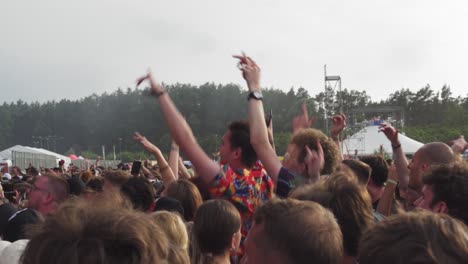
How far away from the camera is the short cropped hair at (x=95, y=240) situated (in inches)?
52.1

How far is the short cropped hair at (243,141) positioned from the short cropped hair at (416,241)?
2089 millimetres

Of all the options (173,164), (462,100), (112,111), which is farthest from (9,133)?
(173,164)

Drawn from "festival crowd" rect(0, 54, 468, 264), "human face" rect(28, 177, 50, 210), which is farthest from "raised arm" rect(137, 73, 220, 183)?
"human face" rect(28, 177, 50, 210)

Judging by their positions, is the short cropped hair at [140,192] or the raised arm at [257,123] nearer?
the raised arm at [257,123]

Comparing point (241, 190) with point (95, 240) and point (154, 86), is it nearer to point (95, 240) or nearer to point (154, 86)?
point (154, 86)

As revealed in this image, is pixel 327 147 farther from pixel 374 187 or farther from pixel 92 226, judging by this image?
pixel 92 226

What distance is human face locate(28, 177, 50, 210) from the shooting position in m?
4.89

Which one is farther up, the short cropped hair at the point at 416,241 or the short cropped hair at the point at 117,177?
the short cropped hair at the point at 416,241

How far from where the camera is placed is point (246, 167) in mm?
3695

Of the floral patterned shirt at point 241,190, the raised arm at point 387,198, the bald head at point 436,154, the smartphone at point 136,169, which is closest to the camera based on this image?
the floral patterned shirt at point 241,190

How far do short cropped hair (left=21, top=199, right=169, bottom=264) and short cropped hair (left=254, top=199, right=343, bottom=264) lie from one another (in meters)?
0.63

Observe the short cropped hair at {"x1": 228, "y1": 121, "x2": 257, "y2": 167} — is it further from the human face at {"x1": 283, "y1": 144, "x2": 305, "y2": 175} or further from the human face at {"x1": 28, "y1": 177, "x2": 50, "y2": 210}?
the human face at {"x1": 28, "y1": 177, "x2": 50, "y2": 210}

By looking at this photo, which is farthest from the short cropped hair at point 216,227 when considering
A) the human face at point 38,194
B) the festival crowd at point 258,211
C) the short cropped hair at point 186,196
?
the human face at point 38,194

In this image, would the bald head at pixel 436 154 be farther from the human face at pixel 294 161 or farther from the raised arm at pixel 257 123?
the raised arm at pixel 257 123
